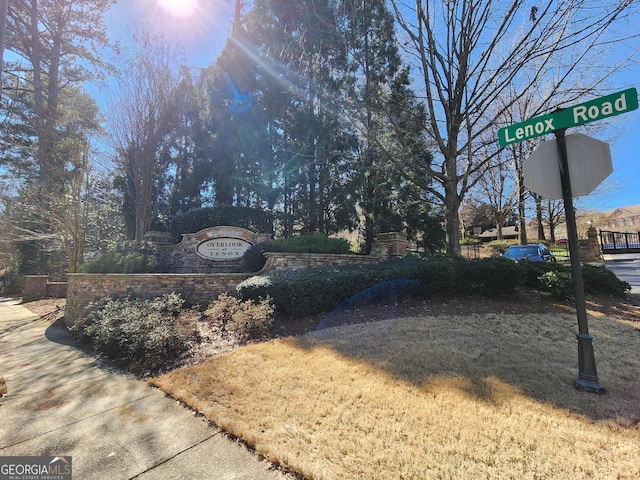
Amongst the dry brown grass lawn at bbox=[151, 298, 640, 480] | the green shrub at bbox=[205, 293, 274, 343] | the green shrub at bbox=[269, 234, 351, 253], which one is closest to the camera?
the dry brown grass lawn at bbox=[151, 298, 640, 480]

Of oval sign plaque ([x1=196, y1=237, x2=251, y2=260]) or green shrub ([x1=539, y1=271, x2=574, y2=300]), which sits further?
oval sign plaque ([x1=196, y1=237, x2=251, y2=260])

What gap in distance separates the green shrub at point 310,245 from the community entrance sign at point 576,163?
6.08m

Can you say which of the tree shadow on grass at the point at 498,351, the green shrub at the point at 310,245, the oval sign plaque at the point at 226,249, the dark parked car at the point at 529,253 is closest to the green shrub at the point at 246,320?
the tree shadow on grass at the point at 498,351

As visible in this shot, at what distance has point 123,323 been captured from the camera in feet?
16.6

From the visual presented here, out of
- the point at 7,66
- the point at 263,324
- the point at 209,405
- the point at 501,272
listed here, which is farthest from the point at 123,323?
the point at 7,66

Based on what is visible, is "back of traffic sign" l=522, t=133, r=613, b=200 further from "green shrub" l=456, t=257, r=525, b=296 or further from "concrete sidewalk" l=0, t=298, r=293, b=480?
"concrete sidewalk" l=0, t=298, r=293, b=480

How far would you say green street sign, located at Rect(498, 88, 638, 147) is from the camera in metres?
2.66

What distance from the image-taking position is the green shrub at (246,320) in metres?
4.73

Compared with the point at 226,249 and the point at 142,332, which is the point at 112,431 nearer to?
the point at 142,332

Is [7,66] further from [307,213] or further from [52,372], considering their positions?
[52,372]

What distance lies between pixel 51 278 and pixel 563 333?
61.2 ft

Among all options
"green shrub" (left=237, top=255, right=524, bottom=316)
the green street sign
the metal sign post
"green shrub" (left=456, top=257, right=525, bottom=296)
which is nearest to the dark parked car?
"green shrub" (left=456, top=257, right=525, bottom=296)

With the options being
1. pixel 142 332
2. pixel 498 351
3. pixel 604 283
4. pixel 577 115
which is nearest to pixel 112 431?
pixel 142 332

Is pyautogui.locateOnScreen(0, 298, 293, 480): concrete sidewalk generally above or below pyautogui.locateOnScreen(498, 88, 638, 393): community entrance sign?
below
